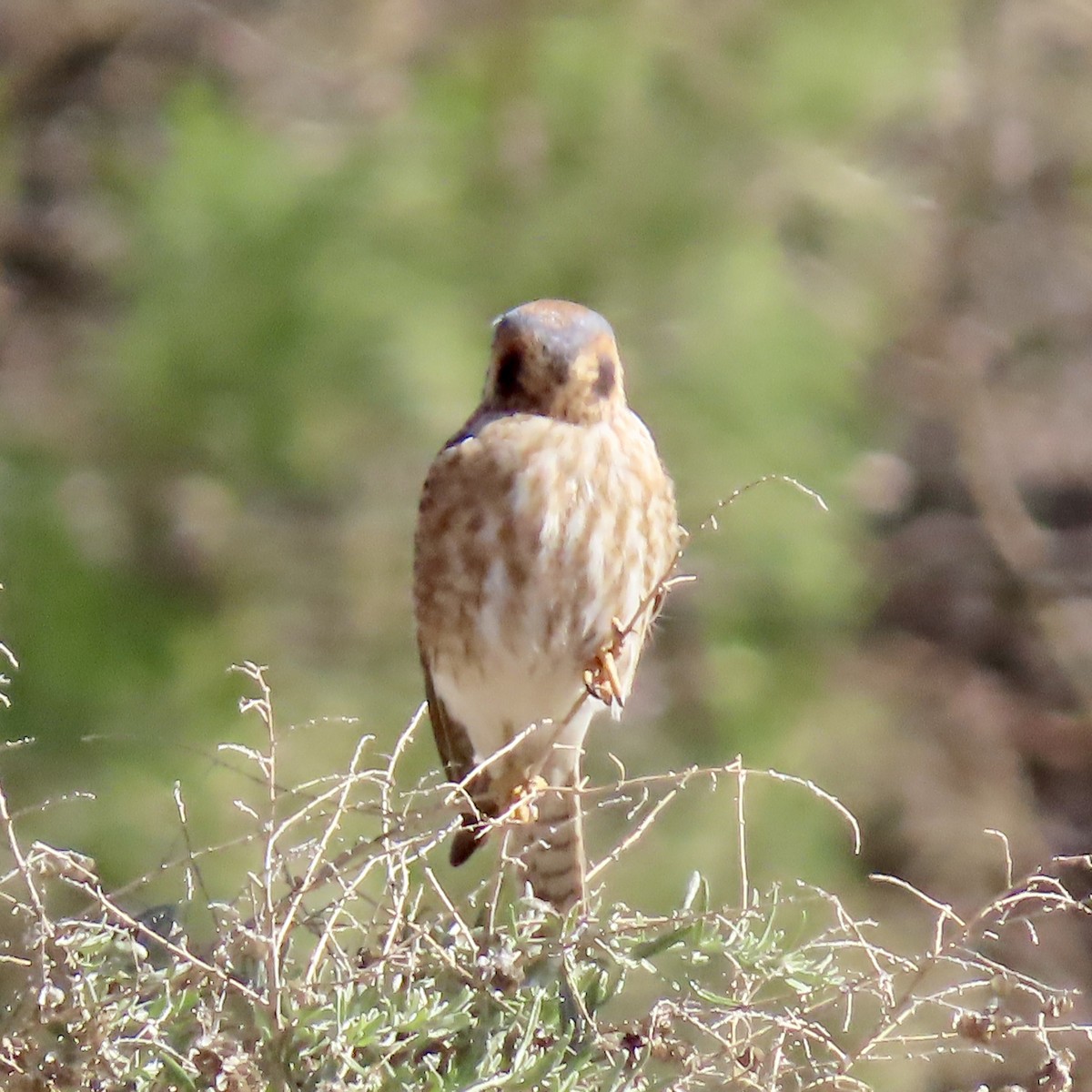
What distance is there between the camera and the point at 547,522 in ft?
9.55

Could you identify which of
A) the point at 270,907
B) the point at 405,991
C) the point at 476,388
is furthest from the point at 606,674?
the point at 476,388

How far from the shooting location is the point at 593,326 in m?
2.91

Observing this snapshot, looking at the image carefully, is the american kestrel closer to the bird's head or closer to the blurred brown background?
the bird's head

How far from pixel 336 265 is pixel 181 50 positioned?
2644 millimetres

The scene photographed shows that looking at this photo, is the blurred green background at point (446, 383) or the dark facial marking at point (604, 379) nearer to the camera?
the dark facial marking at point (604, 379)

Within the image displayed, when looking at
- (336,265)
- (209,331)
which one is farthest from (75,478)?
(336,265)

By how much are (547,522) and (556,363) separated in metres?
0.23

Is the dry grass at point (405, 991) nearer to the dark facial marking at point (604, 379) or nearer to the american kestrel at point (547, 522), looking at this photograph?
the american kestrel at point (547, 522)

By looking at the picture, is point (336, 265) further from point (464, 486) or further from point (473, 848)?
point (473, 848)

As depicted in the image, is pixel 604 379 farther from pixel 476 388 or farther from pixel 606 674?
pixel 476 388

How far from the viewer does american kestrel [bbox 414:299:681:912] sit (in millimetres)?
2898

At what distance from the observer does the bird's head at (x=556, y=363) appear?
288 centimetres

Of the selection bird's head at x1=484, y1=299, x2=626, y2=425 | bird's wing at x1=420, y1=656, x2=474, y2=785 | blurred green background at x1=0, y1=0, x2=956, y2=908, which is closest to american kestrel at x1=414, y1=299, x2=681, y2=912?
bird's head at x1=484, y1=299, x2=626, y2=425

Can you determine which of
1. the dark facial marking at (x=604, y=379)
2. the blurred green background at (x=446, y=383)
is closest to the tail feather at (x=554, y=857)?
the dark facial marking at (x=604, y=379)
